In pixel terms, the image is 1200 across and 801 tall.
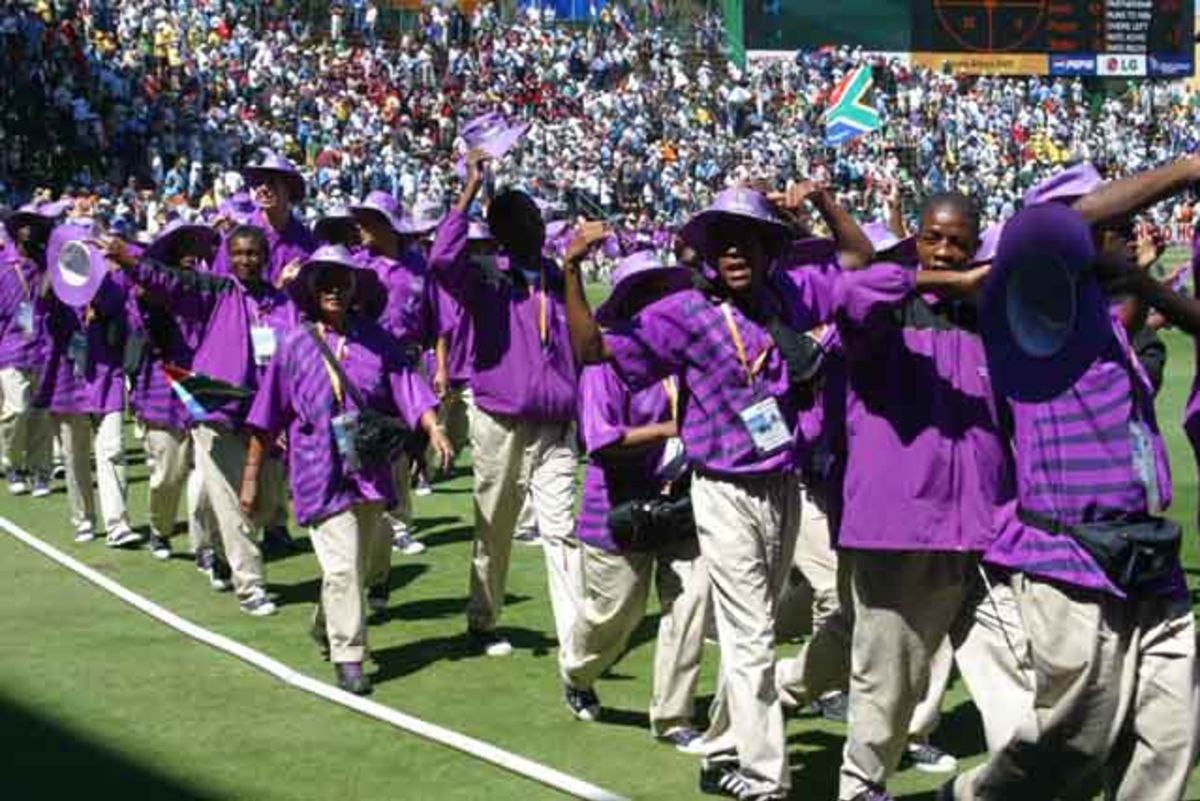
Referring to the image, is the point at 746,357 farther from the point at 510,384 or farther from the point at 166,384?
the point at 166,384

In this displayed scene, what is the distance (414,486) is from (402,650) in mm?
5051

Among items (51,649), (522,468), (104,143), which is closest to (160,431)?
(51,649)

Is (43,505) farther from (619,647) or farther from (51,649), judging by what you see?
(619,647)

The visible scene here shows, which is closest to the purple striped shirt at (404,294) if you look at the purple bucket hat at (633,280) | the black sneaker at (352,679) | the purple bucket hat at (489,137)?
the purple bucket hat at (489,137)

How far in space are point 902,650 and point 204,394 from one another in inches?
219

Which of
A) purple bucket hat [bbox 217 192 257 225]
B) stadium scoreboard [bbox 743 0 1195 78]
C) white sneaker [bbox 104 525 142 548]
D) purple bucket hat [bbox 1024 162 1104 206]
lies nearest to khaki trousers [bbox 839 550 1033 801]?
purple bucket hat [bbox 1024 162 1104 206]

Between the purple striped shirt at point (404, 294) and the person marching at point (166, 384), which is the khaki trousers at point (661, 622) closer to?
the person marching at point (166, 384)

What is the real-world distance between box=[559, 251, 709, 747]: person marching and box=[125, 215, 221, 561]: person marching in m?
4.24

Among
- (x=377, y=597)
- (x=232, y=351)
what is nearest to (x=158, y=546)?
(x=232, y=351)

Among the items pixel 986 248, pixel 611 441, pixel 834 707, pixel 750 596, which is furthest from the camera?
pixel 834 707

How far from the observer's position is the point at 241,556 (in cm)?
1029

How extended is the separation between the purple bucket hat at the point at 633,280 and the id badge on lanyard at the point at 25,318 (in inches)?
335

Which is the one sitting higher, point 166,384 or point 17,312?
point 17,312

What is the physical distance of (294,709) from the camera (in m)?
8.03
